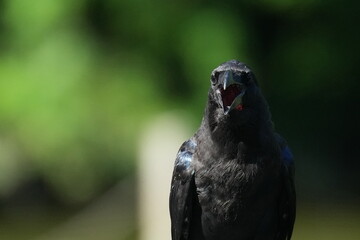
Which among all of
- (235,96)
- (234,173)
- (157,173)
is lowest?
(157,173)

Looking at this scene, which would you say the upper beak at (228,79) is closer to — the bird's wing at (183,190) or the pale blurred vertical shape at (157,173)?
the bird's wing at (183,190)

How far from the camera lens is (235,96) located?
163 centimetres

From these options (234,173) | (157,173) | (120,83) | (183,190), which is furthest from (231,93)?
(120,83)

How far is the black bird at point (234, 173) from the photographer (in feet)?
5.36

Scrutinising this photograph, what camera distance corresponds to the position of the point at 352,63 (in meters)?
4.97

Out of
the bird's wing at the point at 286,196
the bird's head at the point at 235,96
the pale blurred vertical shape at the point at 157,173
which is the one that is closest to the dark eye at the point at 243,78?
the bird's head at the point at 235,96

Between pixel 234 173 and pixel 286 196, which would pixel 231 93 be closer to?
pixel 234 173

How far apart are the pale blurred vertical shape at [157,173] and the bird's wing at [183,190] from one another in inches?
59.6

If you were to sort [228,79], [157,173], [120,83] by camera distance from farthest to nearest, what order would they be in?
[120,83] → [157,173] → [228,79]

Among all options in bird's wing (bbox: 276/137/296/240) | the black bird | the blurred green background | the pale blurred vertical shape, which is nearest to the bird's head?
the black bird

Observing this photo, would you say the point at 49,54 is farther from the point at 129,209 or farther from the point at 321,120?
the point at 321,120

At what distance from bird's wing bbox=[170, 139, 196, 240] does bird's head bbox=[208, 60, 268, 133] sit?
160 mm

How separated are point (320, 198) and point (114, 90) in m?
1.56

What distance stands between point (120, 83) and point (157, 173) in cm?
107
